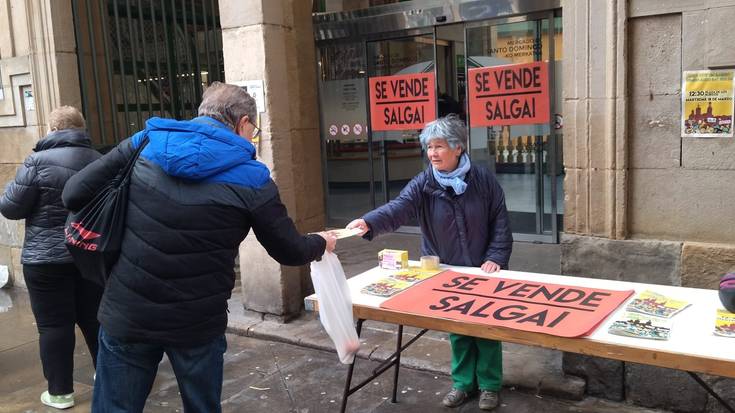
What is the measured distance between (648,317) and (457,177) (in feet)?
4.29

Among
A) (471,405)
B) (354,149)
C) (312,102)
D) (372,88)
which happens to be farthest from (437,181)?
(354,149)

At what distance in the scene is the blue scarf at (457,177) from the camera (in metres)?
3.60

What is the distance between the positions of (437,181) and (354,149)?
554cm

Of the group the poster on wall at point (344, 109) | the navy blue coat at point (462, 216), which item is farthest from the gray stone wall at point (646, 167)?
the poster on wall at point (344, 109)

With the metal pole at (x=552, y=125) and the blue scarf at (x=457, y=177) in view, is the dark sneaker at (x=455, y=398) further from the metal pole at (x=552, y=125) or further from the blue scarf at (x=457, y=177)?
the metal pole at (x=552, y=125)

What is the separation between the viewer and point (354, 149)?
30.0 feet

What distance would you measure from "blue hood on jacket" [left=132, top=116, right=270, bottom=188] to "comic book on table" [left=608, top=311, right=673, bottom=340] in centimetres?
156

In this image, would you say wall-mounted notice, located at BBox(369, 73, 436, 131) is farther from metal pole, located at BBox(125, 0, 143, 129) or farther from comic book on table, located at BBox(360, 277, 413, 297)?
comic book on table, located at BBox(360, 277, 413, 297)

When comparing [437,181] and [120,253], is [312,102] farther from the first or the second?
[120,253]

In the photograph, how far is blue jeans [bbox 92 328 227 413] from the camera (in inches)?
98.1

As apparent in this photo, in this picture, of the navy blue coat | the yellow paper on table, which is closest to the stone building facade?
the navy blue coat

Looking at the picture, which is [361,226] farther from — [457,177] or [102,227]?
[102,227]

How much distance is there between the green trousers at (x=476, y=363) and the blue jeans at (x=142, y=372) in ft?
5.43

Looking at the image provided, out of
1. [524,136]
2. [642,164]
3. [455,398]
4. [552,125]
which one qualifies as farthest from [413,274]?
[524,136]
